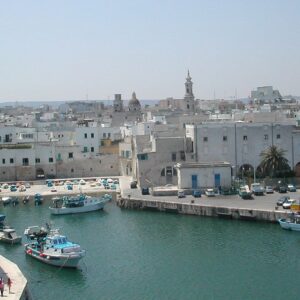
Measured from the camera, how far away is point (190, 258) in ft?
94.8

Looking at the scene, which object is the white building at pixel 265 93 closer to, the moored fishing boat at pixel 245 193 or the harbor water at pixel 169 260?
the moored fishing boat at pixel 245 193

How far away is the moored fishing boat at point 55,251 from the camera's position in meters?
27.7

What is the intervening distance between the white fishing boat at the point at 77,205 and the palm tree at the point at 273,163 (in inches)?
416

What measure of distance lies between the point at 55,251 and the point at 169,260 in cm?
480

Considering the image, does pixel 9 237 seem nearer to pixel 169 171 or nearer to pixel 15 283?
pixel 15 283

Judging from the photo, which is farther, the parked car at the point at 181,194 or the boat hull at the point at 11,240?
the parked car at the point at 181,194

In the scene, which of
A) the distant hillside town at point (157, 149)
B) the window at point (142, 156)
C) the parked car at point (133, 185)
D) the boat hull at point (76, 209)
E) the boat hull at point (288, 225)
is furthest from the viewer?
the parked car at point (133, 185)

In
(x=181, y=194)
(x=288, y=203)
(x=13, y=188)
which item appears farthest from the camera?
(x=13, y=188)

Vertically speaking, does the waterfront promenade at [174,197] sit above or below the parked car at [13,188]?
below

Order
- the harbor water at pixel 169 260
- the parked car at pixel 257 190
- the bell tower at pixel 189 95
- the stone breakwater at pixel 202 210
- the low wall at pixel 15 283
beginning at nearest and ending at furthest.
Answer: the low wall at pixel 15 283 → the harbor water at pixel 169 260 → the stone breakwater at pixel 202 210 → the parked car at pixel 257 190 → the bell tower at pixel 189 95

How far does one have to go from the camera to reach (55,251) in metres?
28.4

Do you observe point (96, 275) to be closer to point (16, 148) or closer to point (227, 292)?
point (227, 292)

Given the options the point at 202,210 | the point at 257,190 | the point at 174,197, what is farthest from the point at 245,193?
the point at 174,197

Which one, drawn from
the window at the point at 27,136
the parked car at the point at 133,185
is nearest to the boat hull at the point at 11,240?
the parked car at the point at 133,185
